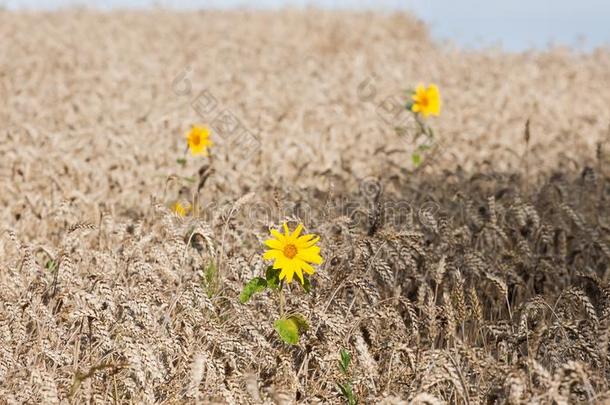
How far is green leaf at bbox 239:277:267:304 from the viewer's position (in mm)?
2785

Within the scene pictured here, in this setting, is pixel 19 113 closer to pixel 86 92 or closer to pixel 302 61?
pixel 86 92

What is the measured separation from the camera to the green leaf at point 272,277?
2744mm

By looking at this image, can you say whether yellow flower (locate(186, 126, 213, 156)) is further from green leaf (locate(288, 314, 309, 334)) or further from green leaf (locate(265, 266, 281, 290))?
green leaf (locate(288, 314, 309, 334))

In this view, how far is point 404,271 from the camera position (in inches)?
141

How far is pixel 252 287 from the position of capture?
9.21 feet

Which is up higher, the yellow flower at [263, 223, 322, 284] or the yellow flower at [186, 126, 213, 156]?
the yellow flower at [186, 126, 213, 156]

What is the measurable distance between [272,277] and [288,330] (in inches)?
8.6

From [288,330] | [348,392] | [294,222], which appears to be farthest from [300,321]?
[294,222]

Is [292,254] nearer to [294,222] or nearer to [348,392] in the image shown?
[348,392]

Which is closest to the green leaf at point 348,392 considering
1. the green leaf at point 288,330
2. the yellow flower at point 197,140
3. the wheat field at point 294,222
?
the wheat field at point 294,222

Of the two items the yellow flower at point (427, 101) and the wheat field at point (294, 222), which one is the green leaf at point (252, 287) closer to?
the wheat field at point (294, 222)

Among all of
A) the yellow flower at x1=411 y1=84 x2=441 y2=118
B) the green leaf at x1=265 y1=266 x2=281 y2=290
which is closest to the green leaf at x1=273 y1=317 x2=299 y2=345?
the green leaf at x1=265 y1=266 x2=281 y2=290

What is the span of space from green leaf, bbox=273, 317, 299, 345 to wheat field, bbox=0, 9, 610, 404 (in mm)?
88

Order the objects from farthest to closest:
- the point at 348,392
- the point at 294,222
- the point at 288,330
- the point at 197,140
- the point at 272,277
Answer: the point at 197,140
the point at 294,222
the point at 272,277
the point at 288,330
the point at 348,392
